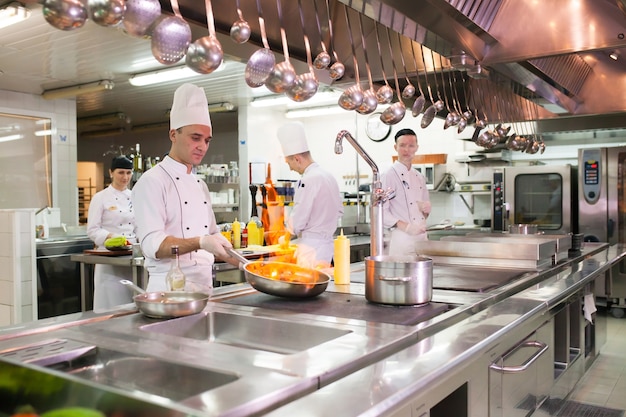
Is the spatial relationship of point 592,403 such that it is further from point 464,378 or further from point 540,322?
point 464,378

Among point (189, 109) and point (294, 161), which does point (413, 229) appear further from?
point (189, 109)

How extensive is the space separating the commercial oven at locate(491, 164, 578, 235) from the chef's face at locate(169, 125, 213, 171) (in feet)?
17.5

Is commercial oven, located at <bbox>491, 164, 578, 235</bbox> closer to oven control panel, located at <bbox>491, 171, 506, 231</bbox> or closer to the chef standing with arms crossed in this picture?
oven control panel, located at <bbox>491, 171, 506, 231</bbox>

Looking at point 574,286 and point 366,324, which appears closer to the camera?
point 366,324

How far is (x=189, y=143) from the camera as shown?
9.22 ft

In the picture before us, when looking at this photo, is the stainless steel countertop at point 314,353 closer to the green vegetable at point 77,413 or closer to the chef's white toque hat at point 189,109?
the green vegetable at point 77,413

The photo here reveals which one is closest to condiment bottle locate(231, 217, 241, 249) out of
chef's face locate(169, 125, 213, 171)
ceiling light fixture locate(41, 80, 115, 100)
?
chef's face locate(169, 125, 213, 171)

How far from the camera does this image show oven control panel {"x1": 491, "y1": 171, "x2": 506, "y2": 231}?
7.33m

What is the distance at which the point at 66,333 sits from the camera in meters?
1.67

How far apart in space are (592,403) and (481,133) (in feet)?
6.87

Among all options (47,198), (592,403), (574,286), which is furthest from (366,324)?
(47,198)

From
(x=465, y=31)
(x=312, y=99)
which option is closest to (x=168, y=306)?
(x=465, y=31)

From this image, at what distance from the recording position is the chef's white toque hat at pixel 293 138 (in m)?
4.18

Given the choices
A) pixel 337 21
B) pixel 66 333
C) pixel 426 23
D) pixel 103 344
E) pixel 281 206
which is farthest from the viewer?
pixel 281 206
